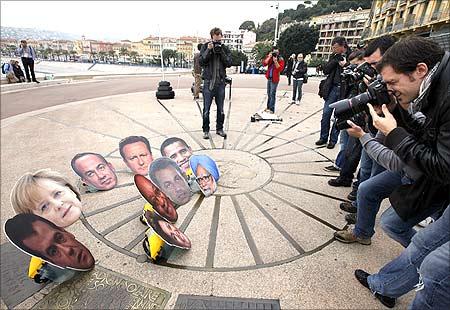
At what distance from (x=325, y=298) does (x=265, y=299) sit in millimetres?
439

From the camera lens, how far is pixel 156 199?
2.47 m

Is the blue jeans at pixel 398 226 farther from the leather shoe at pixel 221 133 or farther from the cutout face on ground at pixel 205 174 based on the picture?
the leather shoe at pixel 221 133

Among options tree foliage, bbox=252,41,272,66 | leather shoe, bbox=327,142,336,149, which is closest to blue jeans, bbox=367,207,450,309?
leather shoe, bbox=327,142,336,149

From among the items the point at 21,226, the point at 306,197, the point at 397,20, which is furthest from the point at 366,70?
the point at 397,20

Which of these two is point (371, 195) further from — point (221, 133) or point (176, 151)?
point (221, 133)

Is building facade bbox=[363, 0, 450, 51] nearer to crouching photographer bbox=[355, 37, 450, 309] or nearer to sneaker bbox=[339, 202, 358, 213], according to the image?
sneaker bbox=[339, 202, 358, 213]

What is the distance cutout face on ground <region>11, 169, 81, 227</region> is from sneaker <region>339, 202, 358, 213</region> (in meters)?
2.84

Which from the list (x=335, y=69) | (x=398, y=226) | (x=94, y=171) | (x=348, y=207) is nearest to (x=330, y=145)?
(x=335, y=69)

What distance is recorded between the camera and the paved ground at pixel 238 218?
1980 millimetres

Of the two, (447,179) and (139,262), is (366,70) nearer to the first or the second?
(447,179)

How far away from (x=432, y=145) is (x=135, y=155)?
3.27m

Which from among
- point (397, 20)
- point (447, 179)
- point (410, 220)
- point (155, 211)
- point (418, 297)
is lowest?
point (155, 211)

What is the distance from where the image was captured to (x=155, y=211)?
2.33m

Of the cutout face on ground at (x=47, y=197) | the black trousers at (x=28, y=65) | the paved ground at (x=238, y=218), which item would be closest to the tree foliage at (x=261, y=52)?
the black trousers at (x=28, y=65)
